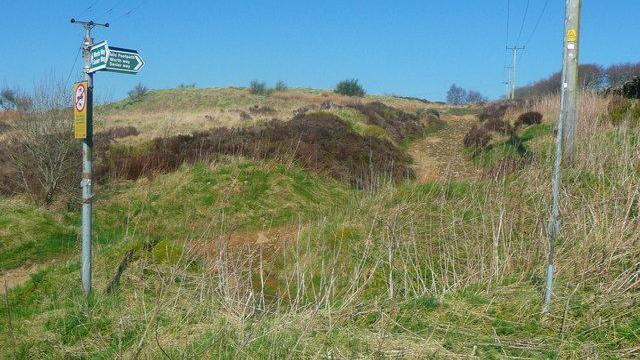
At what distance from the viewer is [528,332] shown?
4.28 metres

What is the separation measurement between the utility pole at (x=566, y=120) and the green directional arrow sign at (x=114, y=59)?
327 centimetres

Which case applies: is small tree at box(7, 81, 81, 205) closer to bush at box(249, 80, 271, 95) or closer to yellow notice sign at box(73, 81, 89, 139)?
yellow notice sign at box(73, 81, 89, 139)

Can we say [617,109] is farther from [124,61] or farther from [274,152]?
[124,61]

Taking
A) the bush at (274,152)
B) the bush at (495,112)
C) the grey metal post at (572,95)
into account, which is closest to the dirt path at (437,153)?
the bush at (274,152)

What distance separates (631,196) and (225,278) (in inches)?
145

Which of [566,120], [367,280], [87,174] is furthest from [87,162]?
[566,120]

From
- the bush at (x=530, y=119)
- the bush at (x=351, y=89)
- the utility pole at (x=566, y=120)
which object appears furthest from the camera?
the bush at (x=351, y=89)

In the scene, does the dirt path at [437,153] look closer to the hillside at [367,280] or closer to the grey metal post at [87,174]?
the hillside at [367,280]

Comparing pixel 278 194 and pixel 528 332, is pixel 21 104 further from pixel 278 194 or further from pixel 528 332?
pixel 528 332

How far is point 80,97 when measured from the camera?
5.25m

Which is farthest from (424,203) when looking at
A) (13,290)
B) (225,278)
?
(13,290)

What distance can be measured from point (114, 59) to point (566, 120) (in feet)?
25.1

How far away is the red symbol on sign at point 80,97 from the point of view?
5191mm

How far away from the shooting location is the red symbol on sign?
204 inches
